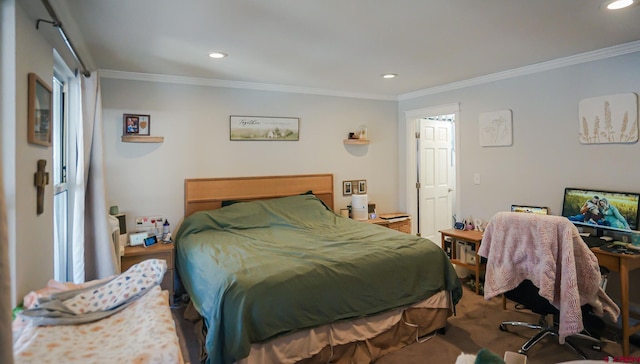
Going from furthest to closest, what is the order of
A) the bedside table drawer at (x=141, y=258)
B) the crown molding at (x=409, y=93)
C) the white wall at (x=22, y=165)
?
the bedside table drawer at (x=141, y=258)
the crown molding at (x=409, y=93)
the white wall at (x=22, y=165)

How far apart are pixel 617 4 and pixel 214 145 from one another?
3.61 metres

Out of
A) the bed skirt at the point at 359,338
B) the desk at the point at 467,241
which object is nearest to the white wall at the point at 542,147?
the desk at the point at 467,241

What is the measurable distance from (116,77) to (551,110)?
14.2 ft

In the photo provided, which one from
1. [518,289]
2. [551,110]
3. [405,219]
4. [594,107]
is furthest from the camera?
[405,219]

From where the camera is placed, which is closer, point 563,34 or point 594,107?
point 563,34

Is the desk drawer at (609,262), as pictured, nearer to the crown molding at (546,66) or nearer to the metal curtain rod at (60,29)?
the crown molding at (546,66)

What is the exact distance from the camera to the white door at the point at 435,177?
5113 mm

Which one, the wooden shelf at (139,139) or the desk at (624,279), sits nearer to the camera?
the desk at (624,279)

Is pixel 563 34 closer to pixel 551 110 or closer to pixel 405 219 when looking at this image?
pixel 551 110

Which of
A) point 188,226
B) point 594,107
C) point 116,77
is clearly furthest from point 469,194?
point 116,77

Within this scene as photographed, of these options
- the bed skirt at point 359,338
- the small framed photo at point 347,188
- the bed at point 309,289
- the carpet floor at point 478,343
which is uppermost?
the small framed photo at point 347,188

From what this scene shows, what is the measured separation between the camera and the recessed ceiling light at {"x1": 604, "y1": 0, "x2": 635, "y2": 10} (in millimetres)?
2055

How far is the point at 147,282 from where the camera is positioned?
5.40 ft

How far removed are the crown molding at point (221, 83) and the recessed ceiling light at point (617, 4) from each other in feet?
9.82
